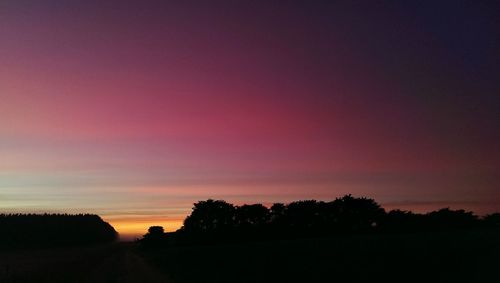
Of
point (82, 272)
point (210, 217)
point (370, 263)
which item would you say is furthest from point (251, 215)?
point (370, 263)

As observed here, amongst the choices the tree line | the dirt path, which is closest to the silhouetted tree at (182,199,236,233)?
the tree line

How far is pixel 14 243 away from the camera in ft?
617

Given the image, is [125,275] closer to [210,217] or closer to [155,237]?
[210,217]

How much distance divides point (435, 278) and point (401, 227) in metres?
48.5

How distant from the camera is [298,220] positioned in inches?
4200

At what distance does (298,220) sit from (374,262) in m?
72.6

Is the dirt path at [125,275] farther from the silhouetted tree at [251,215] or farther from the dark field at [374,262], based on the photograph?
the silhouetted tree at [251,215]

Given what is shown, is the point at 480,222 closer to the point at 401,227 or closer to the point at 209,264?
the point at 401,227

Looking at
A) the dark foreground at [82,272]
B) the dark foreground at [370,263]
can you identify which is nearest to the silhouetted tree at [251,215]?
the dark foreground at [82,272]

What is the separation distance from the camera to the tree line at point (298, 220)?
76750mm

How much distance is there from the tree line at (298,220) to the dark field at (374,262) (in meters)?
24.2

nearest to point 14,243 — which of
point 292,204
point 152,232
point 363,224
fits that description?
point 152,232

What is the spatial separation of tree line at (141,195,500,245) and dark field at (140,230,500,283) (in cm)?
2416

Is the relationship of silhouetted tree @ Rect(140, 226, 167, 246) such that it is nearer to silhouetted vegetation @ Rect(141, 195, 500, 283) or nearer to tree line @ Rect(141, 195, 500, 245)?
tree line @ Rect(141, 195, 500, 245)
